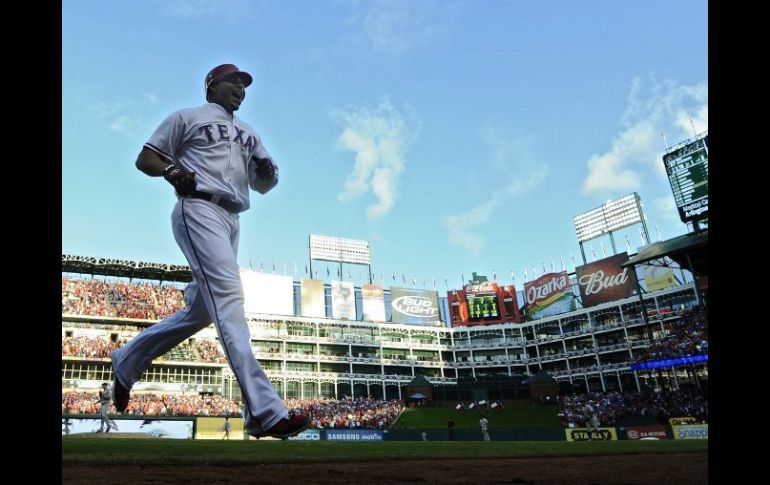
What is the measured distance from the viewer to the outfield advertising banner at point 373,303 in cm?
6450

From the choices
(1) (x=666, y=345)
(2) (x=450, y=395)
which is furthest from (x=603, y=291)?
(2) (x=450, y=395)

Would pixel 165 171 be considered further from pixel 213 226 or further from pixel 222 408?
pixel 222 408

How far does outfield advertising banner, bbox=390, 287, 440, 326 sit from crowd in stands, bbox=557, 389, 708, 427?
960 inches

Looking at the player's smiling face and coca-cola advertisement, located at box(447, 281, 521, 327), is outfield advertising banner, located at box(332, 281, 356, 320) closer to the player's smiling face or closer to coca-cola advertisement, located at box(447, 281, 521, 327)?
coca-cola advertisement, located at box(447, 281, 521, 327)

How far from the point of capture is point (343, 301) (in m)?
63.6

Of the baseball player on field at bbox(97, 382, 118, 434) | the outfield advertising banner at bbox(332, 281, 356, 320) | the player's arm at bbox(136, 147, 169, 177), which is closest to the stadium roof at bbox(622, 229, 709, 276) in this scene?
the baseball player on field at bbox(97, 382, 118, 434)

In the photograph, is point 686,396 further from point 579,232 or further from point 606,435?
point 579,232

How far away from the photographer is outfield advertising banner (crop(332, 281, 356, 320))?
6294 centimetres

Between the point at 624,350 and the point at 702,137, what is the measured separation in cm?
2709

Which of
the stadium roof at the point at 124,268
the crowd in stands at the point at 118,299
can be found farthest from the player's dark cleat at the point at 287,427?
the crowd in stands at the point at 118,299

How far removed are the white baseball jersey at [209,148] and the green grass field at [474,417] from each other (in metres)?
40.0

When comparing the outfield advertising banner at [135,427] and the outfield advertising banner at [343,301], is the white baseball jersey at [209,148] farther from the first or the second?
the outfield advertising banner at [343,301]

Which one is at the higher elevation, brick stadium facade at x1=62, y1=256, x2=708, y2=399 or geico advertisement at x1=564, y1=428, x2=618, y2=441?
brick stadium facade at x1=62, y1=256, x2=708, y2=399
